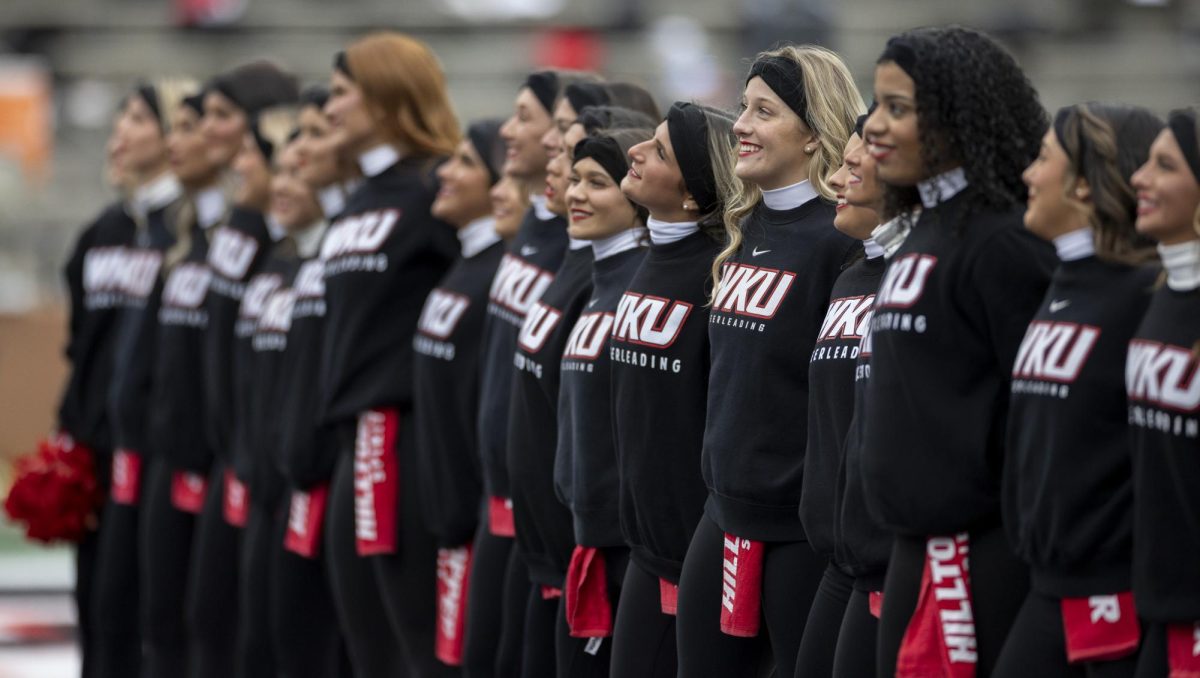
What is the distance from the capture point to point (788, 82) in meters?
3.90

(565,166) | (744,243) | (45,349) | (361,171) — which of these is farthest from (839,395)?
(45,349)

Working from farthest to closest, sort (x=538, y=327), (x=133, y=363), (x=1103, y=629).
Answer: (x=133, y=363) → (x=538, y=327) → (x=1103, y=629)

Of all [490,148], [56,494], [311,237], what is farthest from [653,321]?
[56,494]

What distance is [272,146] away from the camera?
249 inches

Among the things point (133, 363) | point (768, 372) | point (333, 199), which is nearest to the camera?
point (768, 372)

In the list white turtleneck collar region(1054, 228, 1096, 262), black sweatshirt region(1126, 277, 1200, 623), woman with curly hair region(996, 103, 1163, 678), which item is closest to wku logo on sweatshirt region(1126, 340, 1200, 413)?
black sweatshirt region(1126, 277, 1200, 623)

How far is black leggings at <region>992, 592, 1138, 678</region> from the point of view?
302 centimetres

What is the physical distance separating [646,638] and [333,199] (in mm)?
2250

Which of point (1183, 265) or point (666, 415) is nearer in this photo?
point (1183, 265)

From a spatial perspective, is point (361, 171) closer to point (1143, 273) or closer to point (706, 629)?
point (706, 629)

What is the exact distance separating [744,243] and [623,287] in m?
0.46

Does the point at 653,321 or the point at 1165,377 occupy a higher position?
the point at 1165,377

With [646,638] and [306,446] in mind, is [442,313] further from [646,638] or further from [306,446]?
[646,638]

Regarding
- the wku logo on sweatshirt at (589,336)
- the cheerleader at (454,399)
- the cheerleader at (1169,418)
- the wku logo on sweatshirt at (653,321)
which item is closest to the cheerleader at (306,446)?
the cheerleader at (454,399)
